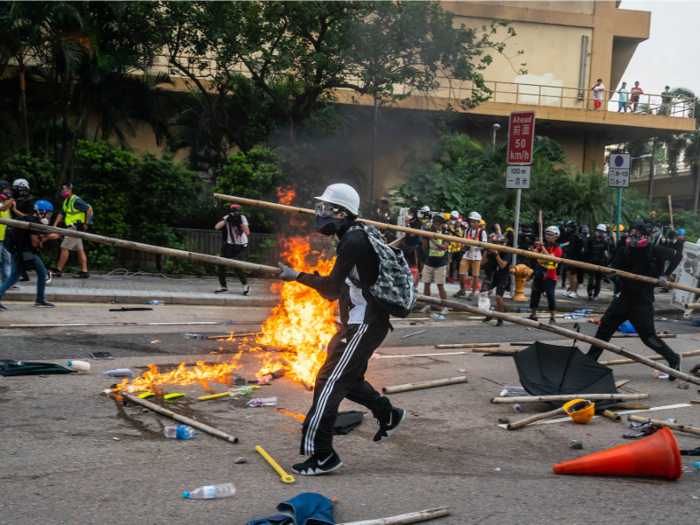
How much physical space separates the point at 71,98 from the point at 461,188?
42.9 feet

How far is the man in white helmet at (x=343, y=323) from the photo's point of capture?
408 cm

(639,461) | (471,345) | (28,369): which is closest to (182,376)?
(28,369)

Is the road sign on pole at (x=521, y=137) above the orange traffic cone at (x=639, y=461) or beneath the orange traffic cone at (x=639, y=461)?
above

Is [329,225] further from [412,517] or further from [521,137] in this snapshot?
[521,137]

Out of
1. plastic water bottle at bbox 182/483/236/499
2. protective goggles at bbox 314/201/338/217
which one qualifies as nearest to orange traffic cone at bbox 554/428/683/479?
plastic water bottle at bbox 182/483/236/499

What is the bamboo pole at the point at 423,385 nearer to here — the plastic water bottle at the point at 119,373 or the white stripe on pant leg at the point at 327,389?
the white stripe on pant leg at the point at 327,389

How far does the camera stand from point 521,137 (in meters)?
13.8

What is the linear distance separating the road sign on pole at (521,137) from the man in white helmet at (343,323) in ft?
33.7

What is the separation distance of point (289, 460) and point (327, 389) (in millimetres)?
595

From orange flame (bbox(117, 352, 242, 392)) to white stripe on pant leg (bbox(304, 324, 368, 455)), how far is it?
7.51 ft

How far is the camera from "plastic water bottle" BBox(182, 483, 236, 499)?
3.65 metres

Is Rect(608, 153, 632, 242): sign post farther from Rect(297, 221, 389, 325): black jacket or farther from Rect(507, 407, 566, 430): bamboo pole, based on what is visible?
Rect(297, 221, 389, 325): black jacket

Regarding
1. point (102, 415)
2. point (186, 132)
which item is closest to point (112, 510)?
point (102, 415)

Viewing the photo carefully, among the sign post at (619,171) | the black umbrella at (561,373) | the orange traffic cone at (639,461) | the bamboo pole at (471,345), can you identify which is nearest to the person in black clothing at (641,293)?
the black umbrella at (561,373)
